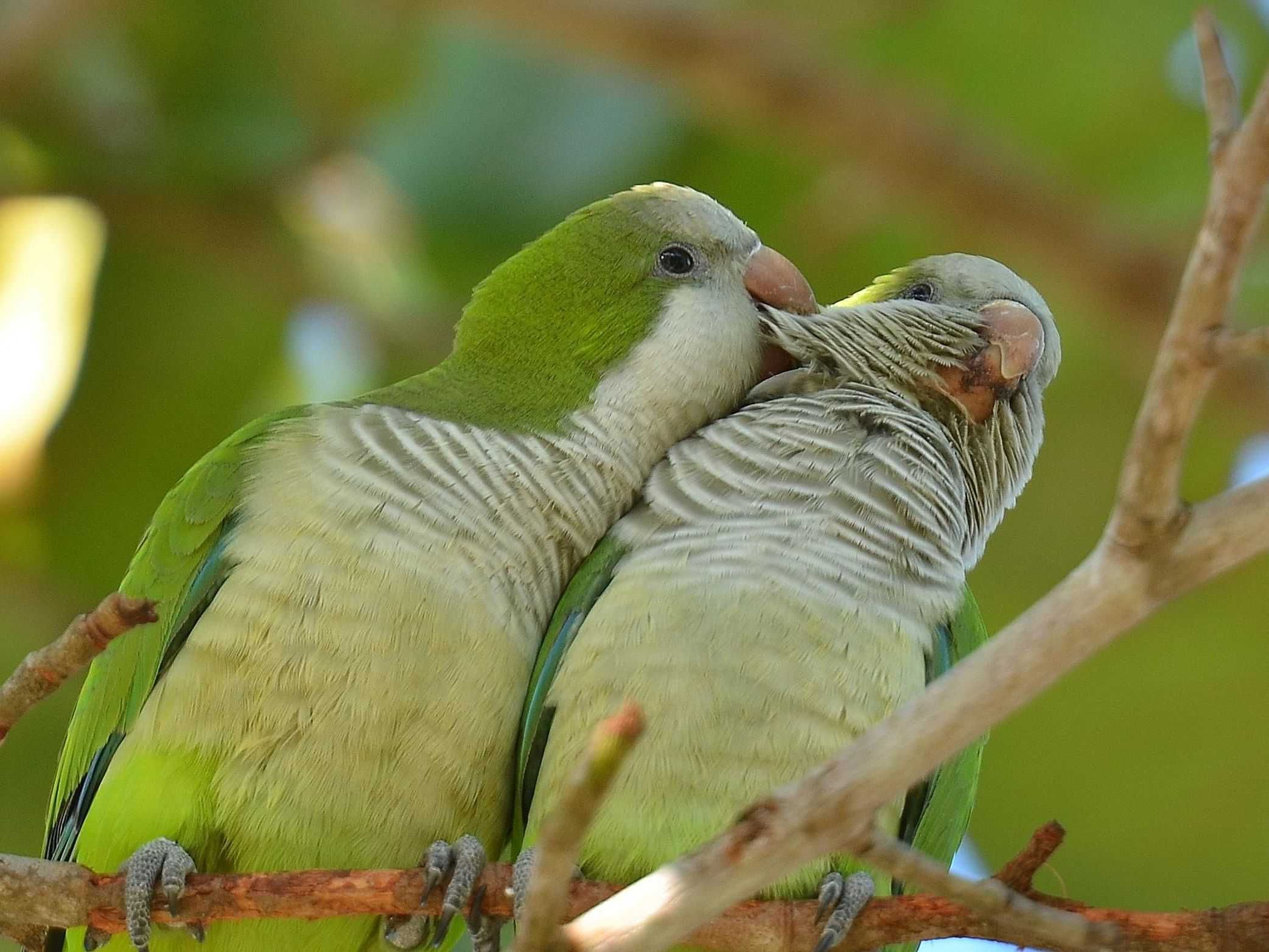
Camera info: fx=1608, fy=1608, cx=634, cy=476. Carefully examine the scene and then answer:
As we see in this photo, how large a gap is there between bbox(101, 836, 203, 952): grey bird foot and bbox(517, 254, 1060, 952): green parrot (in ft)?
2.03

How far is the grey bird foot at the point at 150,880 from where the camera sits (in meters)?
2.82

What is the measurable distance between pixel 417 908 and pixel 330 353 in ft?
15.9

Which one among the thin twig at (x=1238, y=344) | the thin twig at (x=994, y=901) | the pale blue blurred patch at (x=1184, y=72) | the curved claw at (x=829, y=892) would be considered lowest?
the curved claw at (x=829, y=892)

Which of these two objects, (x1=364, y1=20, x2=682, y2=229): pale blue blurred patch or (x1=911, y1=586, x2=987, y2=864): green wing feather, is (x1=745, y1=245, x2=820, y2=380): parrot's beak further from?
(x1=364, y1=20, x2=682, y2=229): pale blue blurred patch

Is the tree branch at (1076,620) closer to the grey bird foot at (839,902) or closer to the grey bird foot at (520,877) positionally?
the grey bird foot at (839,902)

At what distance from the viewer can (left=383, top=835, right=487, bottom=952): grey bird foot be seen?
281cm

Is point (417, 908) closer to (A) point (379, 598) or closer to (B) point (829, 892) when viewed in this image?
(A) point (379, 598)

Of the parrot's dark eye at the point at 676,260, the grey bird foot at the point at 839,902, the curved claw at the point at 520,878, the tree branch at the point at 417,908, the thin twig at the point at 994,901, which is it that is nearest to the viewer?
the thin twig at the point at 994,901

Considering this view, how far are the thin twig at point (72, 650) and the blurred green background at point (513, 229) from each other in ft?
12.4

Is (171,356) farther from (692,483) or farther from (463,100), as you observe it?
(692,483)

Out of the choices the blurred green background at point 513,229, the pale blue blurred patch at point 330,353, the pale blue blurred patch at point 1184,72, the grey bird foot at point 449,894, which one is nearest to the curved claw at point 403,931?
the grey bird foot at point 449,894

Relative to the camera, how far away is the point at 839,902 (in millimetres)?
2721

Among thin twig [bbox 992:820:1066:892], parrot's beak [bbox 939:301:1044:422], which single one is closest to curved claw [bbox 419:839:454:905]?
thin twig [bbox 992:820:1066:892]

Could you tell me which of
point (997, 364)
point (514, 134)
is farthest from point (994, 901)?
point (514, 134)
